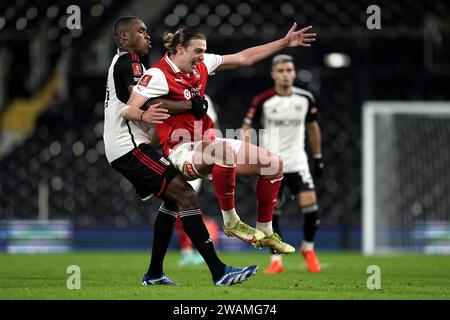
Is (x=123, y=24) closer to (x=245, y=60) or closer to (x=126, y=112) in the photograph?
(x=126, y=112)

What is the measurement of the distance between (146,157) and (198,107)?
55 cm

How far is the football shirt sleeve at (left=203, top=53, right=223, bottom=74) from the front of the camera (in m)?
7.57

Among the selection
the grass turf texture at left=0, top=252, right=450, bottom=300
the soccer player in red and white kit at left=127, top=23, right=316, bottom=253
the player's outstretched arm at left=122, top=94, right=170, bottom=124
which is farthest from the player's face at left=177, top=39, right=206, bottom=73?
the grass turf texture at left=0, top=252, right=450, bottom=300

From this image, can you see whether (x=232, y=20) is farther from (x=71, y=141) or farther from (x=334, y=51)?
(x=71, y=141)

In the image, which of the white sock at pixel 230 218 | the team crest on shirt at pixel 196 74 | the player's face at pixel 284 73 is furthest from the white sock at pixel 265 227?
the player's face at pixel 284 73

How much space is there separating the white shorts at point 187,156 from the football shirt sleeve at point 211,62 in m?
0.75

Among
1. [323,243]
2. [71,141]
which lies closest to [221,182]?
[323,243]

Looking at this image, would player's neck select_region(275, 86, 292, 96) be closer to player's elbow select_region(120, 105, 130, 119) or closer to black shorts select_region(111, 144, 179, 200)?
black shorts select_region(111, 144, 179, 200)

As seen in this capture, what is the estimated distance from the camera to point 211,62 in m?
7.61

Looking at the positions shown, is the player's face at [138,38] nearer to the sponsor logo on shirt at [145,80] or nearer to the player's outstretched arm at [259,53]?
the sponsor logo on shirt at [145,80]

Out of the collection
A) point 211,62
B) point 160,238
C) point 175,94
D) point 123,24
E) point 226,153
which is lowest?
point 160,238

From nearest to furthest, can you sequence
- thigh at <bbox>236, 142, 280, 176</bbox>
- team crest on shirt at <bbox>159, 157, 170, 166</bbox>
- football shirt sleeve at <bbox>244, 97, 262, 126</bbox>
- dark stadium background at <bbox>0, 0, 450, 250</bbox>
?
thigh at <bbox>236, 142, 280, 176</bbox>
team crest on shirt at <bbox>159, 157, 170, 166</bbox>
football shirt sleeve at <bbox>244, 97, 262, 126</bbox>
dark stadium background at <bbox>0, 0, 450, 250</bbox>

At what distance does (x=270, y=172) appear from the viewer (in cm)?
717

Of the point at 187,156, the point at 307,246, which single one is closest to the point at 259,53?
the point at 187,156
